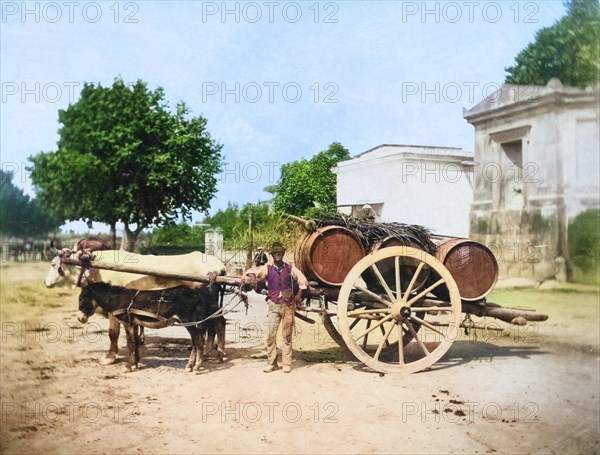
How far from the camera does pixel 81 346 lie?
349cm

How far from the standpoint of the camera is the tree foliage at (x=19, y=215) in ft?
11.2

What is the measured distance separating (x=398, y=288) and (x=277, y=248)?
3.67ft

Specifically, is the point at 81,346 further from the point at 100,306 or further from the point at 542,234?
A: the point at 542,234

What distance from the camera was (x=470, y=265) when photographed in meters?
4.07

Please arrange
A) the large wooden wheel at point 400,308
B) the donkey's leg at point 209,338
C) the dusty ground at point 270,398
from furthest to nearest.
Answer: the large wooden wheel at point 400,308
the donkey's leg at point 209,338
the dusty ground at point 270,398

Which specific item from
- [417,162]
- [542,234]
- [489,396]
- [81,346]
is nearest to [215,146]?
[417,162]

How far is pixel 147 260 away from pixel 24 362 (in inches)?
37.6

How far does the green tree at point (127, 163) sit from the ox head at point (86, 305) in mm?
618

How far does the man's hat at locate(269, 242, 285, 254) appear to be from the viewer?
365cm

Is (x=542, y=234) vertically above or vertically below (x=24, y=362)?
above

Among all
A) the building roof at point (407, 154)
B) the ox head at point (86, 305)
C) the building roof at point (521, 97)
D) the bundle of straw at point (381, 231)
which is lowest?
the ox head at point (86, 305)

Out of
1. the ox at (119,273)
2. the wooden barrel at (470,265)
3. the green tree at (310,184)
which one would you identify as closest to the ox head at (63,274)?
the ox at (119,273)

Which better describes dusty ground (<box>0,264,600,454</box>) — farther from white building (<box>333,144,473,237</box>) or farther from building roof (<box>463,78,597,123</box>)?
building roof (<box>463,78,597,123</box>)

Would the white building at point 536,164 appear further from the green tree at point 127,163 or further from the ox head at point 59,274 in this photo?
the ox head at point 59,274
